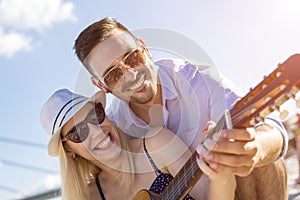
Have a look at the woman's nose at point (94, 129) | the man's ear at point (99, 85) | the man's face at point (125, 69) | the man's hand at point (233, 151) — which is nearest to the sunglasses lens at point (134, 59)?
→ the man's face at point (125, 69)

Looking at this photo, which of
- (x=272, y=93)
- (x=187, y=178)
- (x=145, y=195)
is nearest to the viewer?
(x=272, y=93)

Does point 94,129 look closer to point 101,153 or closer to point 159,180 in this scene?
point 101,153

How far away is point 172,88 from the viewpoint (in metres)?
1.53

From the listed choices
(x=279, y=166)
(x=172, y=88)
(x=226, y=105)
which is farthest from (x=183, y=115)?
(x=279, y=166)

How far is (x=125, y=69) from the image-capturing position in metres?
1.52

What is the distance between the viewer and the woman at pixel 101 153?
4.81ft

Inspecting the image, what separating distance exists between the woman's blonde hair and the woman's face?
0.16 ft

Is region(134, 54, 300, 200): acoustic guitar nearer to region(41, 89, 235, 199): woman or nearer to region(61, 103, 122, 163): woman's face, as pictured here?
region(41, 89, 235, 199): woman

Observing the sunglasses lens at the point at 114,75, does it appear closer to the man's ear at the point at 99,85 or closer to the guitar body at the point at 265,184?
the man's ear at the point at 99,85

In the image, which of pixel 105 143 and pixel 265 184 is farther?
pixel 105 143

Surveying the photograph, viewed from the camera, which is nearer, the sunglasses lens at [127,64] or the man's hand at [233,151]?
the man's hand at [233,151]

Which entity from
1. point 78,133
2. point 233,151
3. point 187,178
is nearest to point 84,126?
point 78,133

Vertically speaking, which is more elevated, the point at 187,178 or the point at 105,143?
the point at 187,178

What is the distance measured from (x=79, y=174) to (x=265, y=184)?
2.06 feet
